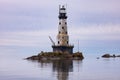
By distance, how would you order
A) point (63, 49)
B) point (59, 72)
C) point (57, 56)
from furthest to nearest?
point (63, 49) < point (57, 56) < point (59, 72)

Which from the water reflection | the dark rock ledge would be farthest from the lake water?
the dark rock ledge

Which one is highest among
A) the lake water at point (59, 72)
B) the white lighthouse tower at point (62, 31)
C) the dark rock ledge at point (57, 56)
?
the white lighthouse tower at point (62, 31)

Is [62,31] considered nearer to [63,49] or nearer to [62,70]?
[63,49]

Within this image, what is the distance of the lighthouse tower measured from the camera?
Answer: 124 m

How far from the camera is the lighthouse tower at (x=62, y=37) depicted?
124m

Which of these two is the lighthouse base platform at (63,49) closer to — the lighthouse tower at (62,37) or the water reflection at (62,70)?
the lighthouse tower at (62,37)

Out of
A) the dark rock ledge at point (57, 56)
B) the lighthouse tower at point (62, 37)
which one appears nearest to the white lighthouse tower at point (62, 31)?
the lighthouse tower at point (62, 37)

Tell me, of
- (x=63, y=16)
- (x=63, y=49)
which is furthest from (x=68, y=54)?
(x=63, y=16)

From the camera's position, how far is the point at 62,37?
126938 millimetres

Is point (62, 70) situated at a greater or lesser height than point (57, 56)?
lesser

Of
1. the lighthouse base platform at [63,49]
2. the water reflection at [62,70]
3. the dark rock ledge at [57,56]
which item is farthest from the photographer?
the lighthouse base platform at [63,49]

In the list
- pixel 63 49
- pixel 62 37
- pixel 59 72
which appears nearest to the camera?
pixel 59 72

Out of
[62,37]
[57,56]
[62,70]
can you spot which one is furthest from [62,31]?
[62,70]

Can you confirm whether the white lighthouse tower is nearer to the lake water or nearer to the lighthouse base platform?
the lighthouse base platform
